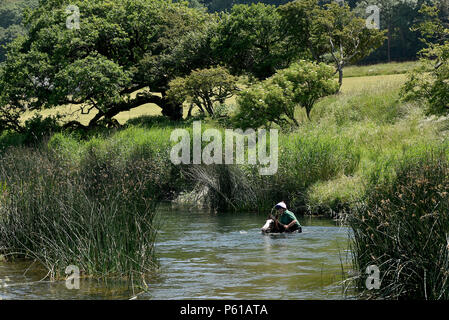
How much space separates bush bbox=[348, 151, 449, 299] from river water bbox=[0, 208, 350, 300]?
1102mm

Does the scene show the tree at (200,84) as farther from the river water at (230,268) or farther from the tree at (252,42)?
the river water at (230,268)

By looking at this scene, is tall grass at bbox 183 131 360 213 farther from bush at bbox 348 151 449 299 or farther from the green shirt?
bush at bbox 348 151 449 299

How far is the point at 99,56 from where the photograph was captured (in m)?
35.8

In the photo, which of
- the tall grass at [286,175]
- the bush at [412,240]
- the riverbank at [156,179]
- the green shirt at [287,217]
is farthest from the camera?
the tall grass at [286,175]

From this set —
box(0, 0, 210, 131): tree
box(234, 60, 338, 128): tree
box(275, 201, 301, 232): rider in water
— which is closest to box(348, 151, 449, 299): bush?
box(275, 201, 301, 232): rider in water

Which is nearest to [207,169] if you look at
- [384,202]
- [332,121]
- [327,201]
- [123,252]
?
[327,201]

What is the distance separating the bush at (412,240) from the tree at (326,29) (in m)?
26.3

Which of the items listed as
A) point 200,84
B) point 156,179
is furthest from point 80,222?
point 200,84

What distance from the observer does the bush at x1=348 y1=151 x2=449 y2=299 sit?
30.4 ft

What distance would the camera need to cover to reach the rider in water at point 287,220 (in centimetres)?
1709

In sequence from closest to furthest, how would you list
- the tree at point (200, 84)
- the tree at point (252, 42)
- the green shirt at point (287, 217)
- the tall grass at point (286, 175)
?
the green shirt at point (287, 217) < the tall grass at point (286, 175) < the tree at point (200, 84) < the tree at point (252, 42)

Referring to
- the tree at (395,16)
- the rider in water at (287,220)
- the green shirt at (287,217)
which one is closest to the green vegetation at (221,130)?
the rider in water at (287,220)

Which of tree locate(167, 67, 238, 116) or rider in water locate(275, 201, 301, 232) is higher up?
tree locate(167, 67, 238, 116)
